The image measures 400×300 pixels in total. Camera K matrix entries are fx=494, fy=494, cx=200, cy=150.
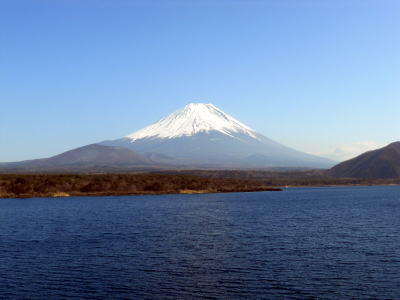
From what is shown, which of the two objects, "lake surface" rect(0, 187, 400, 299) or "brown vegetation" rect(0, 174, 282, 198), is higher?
"brown vegetation" rect(0, 174, 282, 198)

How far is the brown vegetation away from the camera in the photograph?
134 meters

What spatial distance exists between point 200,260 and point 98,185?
113 meters

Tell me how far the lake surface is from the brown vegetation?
248 ft

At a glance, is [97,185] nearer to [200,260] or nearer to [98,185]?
[98,185]

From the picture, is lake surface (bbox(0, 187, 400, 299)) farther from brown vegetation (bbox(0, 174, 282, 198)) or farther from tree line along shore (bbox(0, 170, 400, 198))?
brown vegetation (bbox(0, 174, 282, 198))

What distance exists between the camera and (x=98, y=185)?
145 m

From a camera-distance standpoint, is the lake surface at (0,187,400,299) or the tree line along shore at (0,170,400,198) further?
the tree line along shore at (0,170,400,198)

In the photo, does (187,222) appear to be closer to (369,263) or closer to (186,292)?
(369,263)

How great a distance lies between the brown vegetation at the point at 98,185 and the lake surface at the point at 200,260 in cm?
7558

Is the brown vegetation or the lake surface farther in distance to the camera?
the brown vegetation

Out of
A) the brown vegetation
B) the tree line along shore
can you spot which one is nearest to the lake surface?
the tree line along shore

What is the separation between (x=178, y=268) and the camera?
33.9 meters

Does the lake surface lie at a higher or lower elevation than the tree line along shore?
lower

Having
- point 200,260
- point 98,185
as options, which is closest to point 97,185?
point 98,185
